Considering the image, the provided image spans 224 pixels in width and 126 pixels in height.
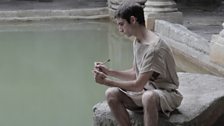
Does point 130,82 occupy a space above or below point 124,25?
below

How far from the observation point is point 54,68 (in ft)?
22.2

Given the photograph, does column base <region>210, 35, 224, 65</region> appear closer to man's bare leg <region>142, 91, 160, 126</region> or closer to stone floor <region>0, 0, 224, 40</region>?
stone floor <region>0, 0, 224, 40</region>

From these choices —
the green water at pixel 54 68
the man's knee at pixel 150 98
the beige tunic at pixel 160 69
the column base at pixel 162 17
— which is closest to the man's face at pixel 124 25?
the beige tunic at pixel 160 69

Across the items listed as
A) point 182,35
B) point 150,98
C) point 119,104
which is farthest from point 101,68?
point 182,35

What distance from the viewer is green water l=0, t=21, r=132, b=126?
16.4ft

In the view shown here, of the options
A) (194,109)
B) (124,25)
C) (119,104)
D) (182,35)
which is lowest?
(182,35)

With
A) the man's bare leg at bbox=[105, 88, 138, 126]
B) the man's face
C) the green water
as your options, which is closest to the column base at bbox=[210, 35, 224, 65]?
the green water

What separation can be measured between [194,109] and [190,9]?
7.47 metres

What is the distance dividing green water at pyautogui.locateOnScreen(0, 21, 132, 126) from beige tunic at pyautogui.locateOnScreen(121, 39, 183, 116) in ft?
5.17

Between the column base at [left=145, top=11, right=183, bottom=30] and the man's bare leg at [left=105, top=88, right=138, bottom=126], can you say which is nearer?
the man's bare leg at [left=105, top=88, right=138, bottom=126]

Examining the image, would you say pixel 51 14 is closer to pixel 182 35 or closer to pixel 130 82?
pixel 182 35

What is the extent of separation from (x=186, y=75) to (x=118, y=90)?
1.03 meters

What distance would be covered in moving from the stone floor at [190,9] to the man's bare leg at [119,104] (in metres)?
4.17

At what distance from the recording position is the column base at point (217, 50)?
5770 millimetres
